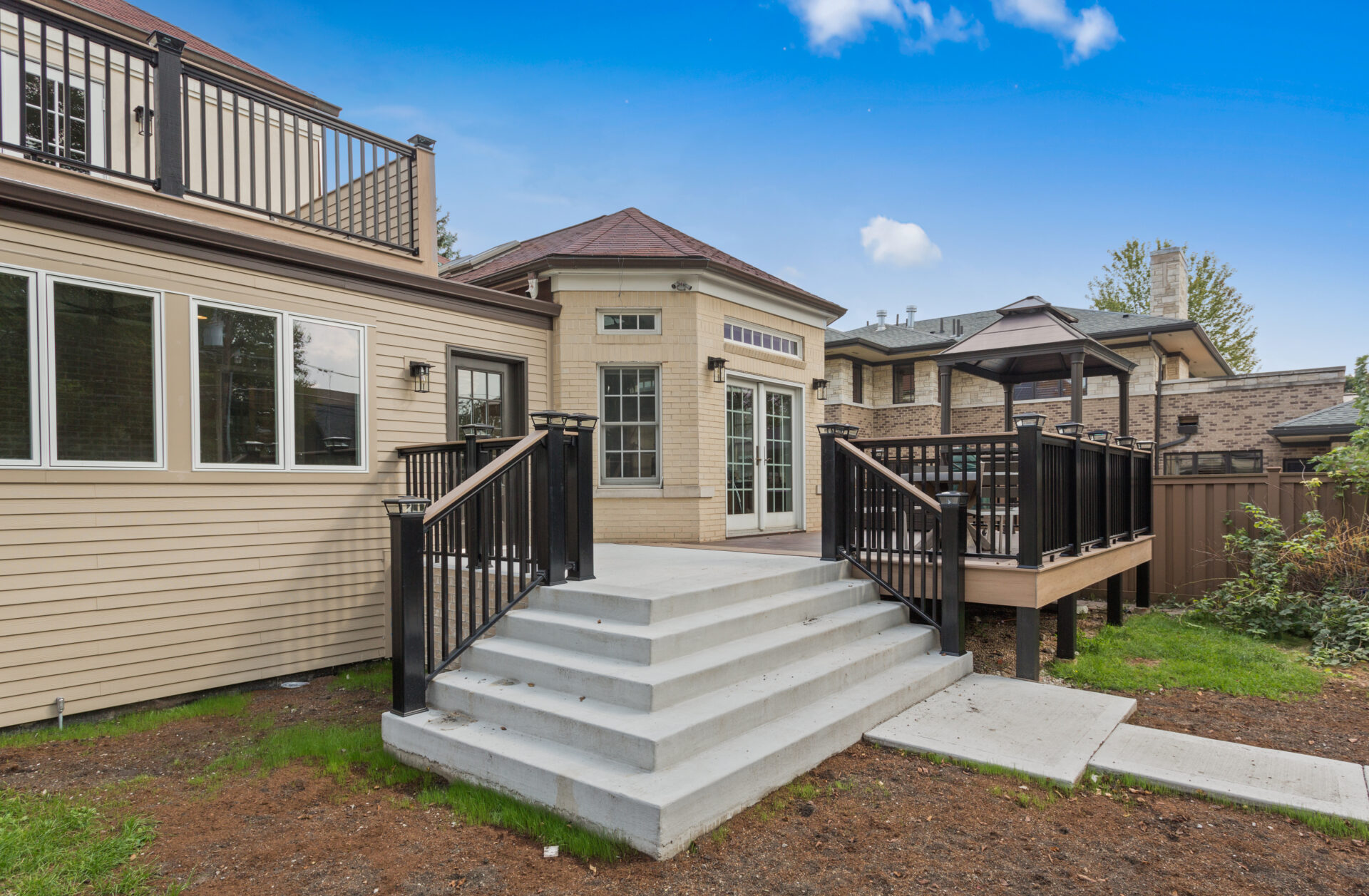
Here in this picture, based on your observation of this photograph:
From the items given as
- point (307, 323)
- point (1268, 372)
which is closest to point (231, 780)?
point (307, 323)

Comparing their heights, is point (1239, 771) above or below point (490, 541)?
below

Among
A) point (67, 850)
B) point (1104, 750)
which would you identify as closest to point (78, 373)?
point (67, 850)

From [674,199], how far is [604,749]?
123 feet

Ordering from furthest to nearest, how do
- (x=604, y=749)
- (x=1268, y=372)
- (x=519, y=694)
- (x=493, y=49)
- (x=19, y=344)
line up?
(x=1268, y=372) → (x=493, y=49) → (x=19, y=344) → (x=519, y=694) → (x=604, y=749)

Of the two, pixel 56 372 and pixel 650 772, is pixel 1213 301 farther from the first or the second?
pixel 56 372

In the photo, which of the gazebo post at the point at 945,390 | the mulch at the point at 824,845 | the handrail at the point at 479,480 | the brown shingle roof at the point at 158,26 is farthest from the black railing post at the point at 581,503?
the brown shingle roof at the point at 158,26

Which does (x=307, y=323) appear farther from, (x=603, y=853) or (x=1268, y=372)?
(x=1268, y=372)

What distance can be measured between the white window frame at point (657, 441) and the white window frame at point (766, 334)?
1096 millimetres

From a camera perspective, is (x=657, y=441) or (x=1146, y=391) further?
(x=1146, y=391)

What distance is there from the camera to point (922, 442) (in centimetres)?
514

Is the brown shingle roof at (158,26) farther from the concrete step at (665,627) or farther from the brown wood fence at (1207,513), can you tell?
the brown wood fence at (1207,513)

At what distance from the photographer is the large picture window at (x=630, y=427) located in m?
8.17

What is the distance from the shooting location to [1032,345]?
763 cm

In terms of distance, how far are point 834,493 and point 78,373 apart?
17.4 ft
